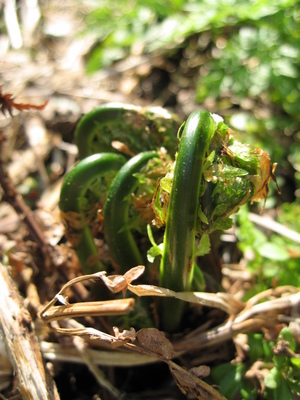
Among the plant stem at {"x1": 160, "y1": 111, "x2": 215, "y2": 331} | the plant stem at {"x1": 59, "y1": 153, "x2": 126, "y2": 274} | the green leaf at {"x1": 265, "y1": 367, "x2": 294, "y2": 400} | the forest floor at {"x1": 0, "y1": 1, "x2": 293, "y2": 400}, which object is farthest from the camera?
the forest floor at {"x1": 0, "y1": 1, "x2": 293, "y2": 400}

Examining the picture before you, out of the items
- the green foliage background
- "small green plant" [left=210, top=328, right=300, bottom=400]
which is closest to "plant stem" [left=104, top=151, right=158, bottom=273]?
"small green plant" [left=210, top=328, right=300, bottom=400]

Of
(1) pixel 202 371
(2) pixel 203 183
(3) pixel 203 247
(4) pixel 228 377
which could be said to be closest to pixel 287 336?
(4) pixel 228 377

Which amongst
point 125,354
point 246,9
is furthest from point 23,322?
point 246,9

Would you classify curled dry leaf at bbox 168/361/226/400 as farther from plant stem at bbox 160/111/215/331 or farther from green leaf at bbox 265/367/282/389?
plant stem at bbox 160/111/215/331

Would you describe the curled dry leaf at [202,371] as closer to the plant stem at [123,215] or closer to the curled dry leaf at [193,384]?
the curled dry leaf at [193,384]

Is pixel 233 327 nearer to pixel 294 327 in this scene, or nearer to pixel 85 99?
pixel 294 327

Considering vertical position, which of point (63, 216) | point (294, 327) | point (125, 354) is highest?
point (63, 216)

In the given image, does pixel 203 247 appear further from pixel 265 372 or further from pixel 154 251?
pixel 265 372
